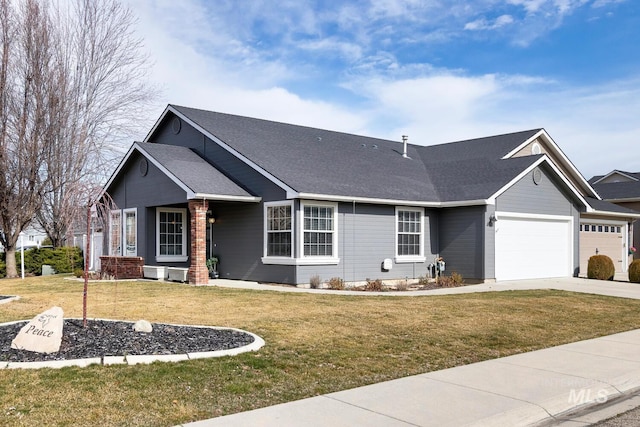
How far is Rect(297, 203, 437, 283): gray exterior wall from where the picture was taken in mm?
18703

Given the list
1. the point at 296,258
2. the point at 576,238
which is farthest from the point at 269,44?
the point at 576,238

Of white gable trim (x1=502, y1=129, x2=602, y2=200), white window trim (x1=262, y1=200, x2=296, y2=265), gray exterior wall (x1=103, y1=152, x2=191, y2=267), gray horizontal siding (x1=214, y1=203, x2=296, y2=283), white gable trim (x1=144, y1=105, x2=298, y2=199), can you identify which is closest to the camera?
white gable trim (x1=144, y1=105, x2=298, y2=199)

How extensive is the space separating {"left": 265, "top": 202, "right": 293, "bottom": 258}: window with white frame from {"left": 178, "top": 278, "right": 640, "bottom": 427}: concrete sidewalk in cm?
1002

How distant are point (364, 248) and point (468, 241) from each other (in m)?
3.69

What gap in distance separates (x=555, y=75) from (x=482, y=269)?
25.0 feet

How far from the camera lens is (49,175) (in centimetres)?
2555

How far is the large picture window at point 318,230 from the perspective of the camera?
1797 centimetres

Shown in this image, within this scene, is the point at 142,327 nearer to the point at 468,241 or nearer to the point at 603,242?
the point at 468,241

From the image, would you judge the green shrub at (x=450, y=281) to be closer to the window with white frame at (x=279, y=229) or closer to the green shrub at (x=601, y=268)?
the window with white frame at (x=279, y=229)

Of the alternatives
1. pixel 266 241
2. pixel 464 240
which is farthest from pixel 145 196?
pixel 464 240

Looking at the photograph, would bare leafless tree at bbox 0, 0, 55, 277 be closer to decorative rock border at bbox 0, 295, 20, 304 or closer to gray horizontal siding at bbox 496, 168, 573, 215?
decorative rock border at bbox 0, 295, 20, 304

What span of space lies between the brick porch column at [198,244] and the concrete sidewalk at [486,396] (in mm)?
11292

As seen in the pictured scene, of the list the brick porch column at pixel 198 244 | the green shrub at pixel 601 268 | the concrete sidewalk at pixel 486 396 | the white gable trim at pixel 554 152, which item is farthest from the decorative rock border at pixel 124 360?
the white gable trim at pixel 554 152

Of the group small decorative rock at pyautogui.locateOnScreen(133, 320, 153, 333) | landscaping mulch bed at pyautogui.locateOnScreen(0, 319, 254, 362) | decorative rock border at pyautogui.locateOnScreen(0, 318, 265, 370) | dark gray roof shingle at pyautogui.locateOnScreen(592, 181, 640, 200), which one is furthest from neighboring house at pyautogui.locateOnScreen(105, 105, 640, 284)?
decorative rock border at pyautogui.locateOnScreen(0, 318, 265, 370)
